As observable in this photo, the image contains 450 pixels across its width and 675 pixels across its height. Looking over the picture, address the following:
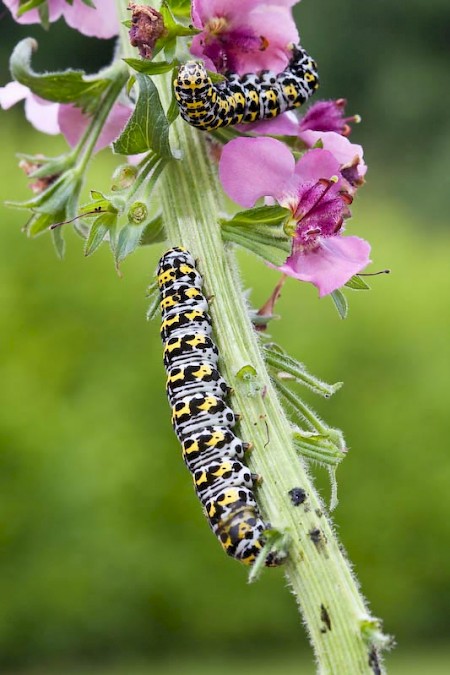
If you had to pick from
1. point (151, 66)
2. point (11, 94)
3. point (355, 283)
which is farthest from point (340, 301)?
point (11, 94)

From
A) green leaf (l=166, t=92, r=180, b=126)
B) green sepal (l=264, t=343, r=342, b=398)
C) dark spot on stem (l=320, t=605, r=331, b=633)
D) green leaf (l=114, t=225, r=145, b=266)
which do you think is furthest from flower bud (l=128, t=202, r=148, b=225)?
dark spot on stem (l=320, t=605, r=331, b=633)

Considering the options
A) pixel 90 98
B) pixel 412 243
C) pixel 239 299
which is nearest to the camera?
pixel 239 299

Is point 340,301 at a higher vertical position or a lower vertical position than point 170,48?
lower

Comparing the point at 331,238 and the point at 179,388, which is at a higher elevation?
the point at 331,238

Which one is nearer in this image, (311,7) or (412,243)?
(412,243)

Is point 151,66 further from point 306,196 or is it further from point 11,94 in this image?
point 11,94

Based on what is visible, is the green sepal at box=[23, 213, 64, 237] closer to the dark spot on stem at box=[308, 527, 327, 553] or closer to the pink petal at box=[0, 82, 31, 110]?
the pink petal at box=[0, 82, 31, 110]

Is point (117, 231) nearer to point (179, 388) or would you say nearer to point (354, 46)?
point (179, 388)

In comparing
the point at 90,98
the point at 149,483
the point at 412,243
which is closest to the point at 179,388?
the point at 90,98
